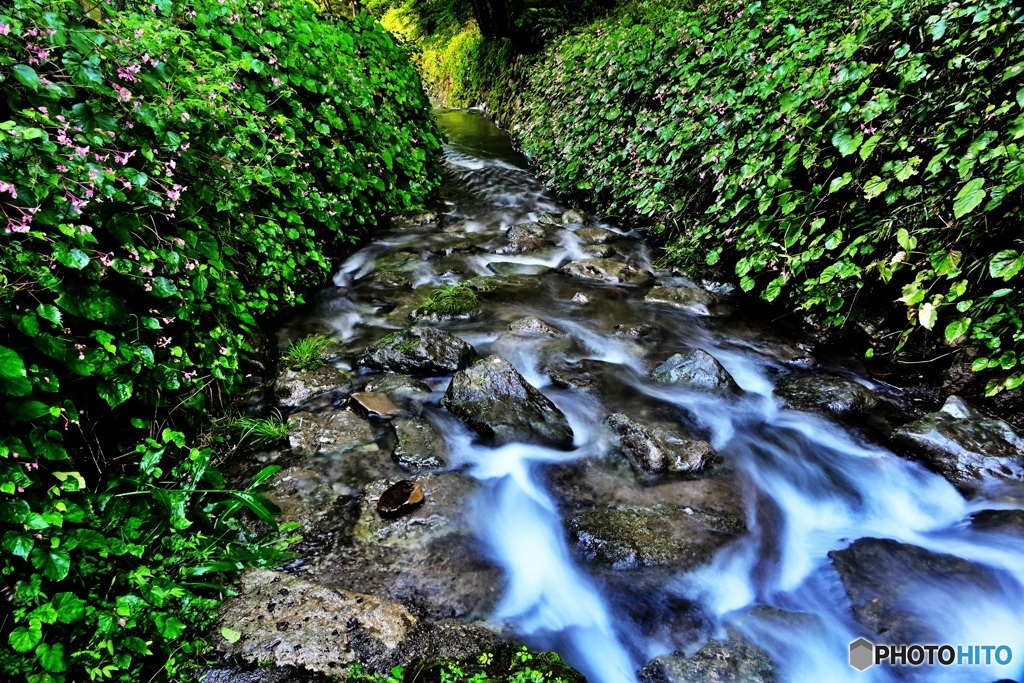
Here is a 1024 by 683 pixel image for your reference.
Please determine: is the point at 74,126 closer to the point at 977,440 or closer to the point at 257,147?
the point at 257,147

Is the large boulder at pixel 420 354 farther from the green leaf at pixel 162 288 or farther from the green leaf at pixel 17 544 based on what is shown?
the green leaf at pixel 17 544

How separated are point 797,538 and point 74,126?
4.35 m

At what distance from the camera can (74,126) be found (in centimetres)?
240

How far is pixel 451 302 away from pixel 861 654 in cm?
403

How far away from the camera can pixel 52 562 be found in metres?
1.86

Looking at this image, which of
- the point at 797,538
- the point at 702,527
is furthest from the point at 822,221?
the point at 702,527

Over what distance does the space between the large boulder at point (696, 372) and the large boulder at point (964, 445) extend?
3.81 feet

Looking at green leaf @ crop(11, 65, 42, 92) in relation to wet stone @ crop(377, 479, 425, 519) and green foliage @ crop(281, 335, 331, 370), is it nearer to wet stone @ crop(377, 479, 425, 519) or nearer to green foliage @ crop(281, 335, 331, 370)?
green foliage @ crop(281, 335, 331, 370)

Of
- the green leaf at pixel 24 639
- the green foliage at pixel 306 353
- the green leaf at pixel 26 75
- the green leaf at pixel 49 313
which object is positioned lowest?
the green foliage at pixel 306 353

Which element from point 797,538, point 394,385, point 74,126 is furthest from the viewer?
point 394,385

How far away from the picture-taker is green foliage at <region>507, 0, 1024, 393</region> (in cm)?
332

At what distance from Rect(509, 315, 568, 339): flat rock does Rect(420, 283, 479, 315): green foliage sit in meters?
0.59

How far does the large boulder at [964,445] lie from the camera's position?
3145 mm

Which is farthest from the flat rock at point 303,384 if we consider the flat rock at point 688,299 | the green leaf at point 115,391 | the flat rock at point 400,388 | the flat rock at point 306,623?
the flat rock at point 688,299
